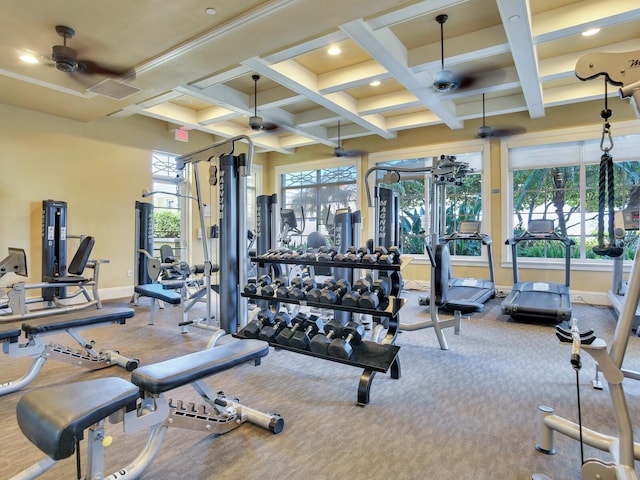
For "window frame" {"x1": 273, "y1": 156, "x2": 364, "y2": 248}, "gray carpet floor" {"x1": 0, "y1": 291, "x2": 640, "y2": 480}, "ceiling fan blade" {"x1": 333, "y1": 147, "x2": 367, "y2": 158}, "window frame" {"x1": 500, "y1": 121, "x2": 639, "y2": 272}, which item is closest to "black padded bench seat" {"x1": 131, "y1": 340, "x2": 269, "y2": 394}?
"gray carpet floor" {"x1": 0, "y1": 291, "x2": 640, "y2": 480}

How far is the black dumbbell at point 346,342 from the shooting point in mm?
2656

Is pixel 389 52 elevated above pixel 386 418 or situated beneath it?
elevated above

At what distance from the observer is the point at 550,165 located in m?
6.28

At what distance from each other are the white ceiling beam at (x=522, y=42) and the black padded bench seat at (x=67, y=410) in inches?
147

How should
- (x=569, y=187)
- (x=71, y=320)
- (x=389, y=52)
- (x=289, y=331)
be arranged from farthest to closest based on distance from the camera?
(x=569, y=187)
(x=389, y=52)
(x=289, y=331)
(x=71, y=320)

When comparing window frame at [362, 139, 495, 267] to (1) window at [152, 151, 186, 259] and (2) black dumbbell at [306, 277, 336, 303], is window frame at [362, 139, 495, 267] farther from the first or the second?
(1) window at [152, 151, 186, 259]

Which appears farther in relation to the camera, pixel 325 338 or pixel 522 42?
pixel 522 42

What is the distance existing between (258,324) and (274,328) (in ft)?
0.55

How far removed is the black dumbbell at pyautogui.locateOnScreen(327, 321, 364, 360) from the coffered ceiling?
252 centimetres

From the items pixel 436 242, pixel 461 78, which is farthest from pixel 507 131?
pixel 436 242

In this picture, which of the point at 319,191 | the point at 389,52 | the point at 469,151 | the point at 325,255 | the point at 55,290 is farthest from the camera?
the point at 319,191

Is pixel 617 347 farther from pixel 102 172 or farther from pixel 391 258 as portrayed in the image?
pixel 102 172

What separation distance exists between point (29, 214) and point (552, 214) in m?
8.27

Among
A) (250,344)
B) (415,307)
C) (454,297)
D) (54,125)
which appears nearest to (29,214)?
(54,125)
